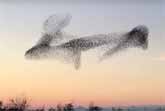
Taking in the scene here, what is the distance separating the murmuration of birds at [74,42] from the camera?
6.07ft

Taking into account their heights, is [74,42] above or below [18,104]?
above

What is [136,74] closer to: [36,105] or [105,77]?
[105,77]

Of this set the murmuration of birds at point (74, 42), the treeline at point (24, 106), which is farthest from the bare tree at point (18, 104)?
the murmuration of birds at point (74, 42)

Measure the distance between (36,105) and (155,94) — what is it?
1.63ft

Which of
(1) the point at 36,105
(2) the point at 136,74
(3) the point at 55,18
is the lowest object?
(1) the point at 36,105

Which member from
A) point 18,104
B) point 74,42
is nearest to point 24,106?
point 18,104

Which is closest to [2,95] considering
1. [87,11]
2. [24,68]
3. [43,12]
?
[24,68]

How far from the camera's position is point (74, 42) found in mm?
1855

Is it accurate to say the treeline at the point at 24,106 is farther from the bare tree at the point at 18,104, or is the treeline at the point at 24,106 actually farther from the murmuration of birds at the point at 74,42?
the murmuration of birds at the point at 74,42

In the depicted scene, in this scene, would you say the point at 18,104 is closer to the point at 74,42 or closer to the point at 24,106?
the point at 24,106

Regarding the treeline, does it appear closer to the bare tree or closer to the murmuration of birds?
the bare tree

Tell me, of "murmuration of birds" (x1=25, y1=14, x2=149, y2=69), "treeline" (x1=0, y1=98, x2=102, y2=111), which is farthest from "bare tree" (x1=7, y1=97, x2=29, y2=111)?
"murmuration of birds" (x1=25, y1=14, x2=149, y2=69)

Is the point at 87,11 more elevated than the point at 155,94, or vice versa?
the point at 87,11

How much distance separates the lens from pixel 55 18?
6.11 feet
